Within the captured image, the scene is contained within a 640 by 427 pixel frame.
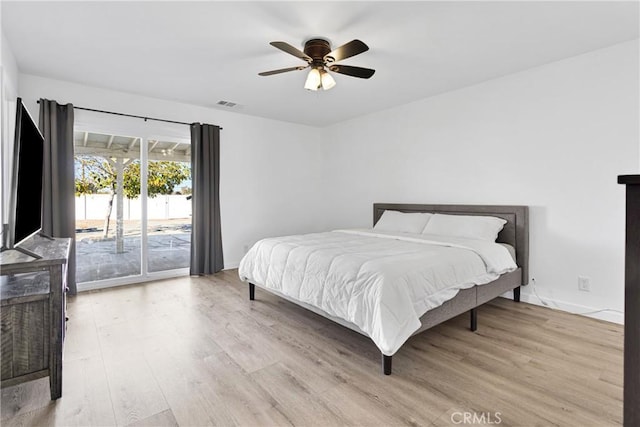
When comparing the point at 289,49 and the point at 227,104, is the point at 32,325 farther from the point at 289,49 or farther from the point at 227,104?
the point at 227,104

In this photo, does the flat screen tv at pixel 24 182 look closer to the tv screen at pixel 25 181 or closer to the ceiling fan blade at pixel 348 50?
the tv screen at pixel 25 181

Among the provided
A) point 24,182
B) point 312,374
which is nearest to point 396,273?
point 312,374

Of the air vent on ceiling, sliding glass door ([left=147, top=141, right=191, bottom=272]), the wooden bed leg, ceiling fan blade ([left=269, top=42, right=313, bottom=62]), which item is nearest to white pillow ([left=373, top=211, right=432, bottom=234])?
the wooden bed leg

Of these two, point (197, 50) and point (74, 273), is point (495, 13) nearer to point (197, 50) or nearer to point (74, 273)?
point (197, 50)

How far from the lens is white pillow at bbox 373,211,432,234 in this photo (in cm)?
387

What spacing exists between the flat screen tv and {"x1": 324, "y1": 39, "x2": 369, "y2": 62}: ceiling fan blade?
2075mm

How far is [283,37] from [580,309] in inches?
143

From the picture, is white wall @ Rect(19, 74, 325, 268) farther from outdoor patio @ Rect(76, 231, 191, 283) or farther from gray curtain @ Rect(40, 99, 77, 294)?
outdoor patio @ Rect(76, 231, 191, 283)

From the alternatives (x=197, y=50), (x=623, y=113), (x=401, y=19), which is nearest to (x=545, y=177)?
(x=623, y=113)

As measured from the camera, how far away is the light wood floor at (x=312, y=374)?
1.62 metres

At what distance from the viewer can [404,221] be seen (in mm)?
4016

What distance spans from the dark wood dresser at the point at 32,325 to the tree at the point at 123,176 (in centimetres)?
243

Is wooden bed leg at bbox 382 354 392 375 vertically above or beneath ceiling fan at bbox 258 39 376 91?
beneath

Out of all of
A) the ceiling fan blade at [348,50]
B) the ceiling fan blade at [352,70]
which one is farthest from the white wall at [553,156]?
the ceiling fan blade at [348,50]
